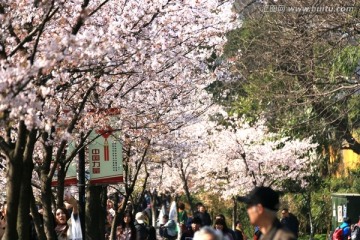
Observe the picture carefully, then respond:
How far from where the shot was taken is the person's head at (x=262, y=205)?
6.43 m

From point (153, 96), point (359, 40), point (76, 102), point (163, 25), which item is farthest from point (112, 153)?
point (359, 40)

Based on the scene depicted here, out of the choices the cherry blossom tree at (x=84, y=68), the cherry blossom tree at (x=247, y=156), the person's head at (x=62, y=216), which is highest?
the cherry blossom tree at (x=247, y=156)

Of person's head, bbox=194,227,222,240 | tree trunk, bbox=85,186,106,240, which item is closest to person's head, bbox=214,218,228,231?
tree trunk, bbox=85,186,106,240

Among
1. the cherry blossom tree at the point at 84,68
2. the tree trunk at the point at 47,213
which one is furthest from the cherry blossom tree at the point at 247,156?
the tree trunk at the point at 47,213

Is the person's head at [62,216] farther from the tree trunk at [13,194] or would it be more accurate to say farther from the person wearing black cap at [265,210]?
the person wearing black cap at [265,210]

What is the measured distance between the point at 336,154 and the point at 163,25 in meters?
24.3

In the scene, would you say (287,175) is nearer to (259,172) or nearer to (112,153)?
(259,172)

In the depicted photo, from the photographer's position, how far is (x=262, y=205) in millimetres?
6434

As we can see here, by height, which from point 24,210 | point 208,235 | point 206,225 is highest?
point 24,210

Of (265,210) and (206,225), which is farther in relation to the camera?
(206,225)

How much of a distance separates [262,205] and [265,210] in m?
0.04

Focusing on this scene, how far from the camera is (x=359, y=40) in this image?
2258 cm

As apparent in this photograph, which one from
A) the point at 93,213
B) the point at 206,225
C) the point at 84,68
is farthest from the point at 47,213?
the point at 93,213

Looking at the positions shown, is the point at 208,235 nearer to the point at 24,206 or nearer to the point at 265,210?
the point at 265,210
